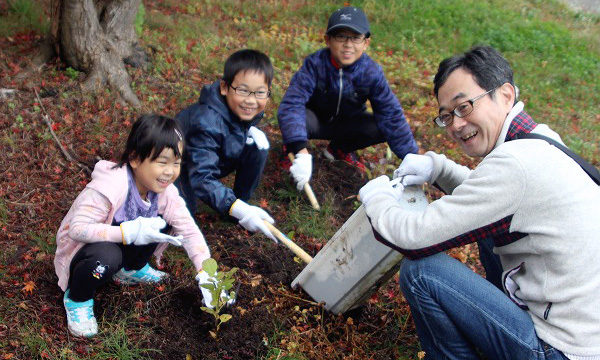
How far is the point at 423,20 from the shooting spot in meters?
7.58

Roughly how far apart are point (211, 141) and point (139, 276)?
3.03 ft

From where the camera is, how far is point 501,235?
201 cm

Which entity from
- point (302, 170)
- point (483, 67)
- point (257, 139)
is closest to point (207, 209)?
point (257, 139)

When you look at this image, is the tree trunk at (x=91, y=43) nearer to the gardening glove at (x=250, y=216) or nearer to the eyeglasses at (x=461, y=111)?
the gardening glove at (x=250, y=216)

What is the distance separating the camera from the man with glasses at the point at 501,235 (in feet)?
6.12

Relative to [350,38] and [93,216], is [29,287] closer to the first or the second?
[93,216]

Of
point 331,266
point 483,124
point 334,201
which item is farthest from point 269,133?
point 483,124

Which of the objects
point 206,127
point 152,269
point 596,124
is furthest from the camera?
point 596,124

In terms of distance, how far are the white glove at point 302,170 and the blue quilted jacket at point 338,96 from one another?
0.18m

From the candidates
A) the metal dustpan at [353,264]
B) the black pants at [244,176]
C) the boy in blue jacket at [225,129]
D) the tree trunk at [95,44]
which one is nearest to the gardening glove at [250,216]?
the boy in blue jacket at [225,129]

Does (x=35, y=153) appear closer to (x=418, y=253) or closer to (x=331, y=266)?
(x=331, y=266)

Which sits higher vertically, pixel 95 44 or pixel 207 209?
pixel 95 44

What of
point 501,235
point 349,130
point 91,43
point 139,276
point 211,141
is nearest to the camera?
point 501,235

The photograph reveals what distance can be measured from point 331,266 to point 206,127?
3.88 ft
